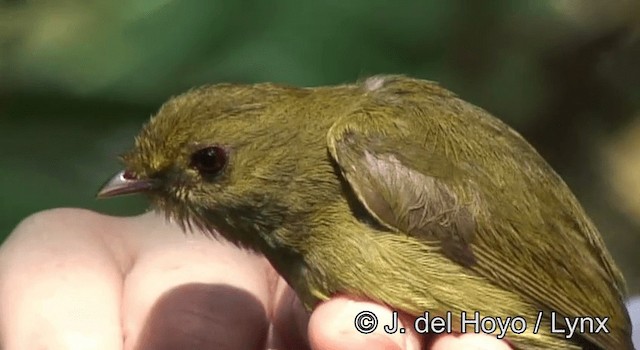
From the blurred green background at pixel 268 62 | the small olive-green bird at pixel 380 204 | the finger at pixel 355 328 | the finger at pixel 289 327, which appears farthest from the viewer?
the blurred green background at pixel 268 62

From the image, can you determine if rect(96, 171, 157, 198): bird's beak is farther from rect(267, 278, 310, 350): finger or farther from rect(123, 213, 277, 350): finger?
rect(267, 278, 310, 350): finger

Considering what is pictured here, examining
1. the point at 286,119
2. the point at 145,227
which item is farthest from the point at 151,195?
the point at 145,227

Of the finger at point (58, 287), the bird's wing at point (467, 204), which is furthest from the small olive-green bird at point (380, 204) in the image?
the finger at point (58, 287)

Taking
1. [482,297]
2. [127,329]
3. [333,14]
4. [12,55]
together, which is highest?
[333,14]

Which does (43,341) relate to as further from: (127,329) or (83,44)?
(83,44)

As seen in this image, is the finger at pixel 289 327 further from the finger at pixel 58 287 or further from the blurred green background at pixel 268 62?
the blurred green background at pixel 268 62

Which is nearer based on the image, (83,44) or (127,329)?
(127,329)

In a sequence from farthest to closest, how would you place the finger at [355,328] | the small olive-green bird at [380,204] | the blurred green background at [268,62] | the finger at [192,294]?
the blurred green background at [268,62] → the finger at [192,294] → the small olive-green bird at [380,204] → the finger at [355,328]
